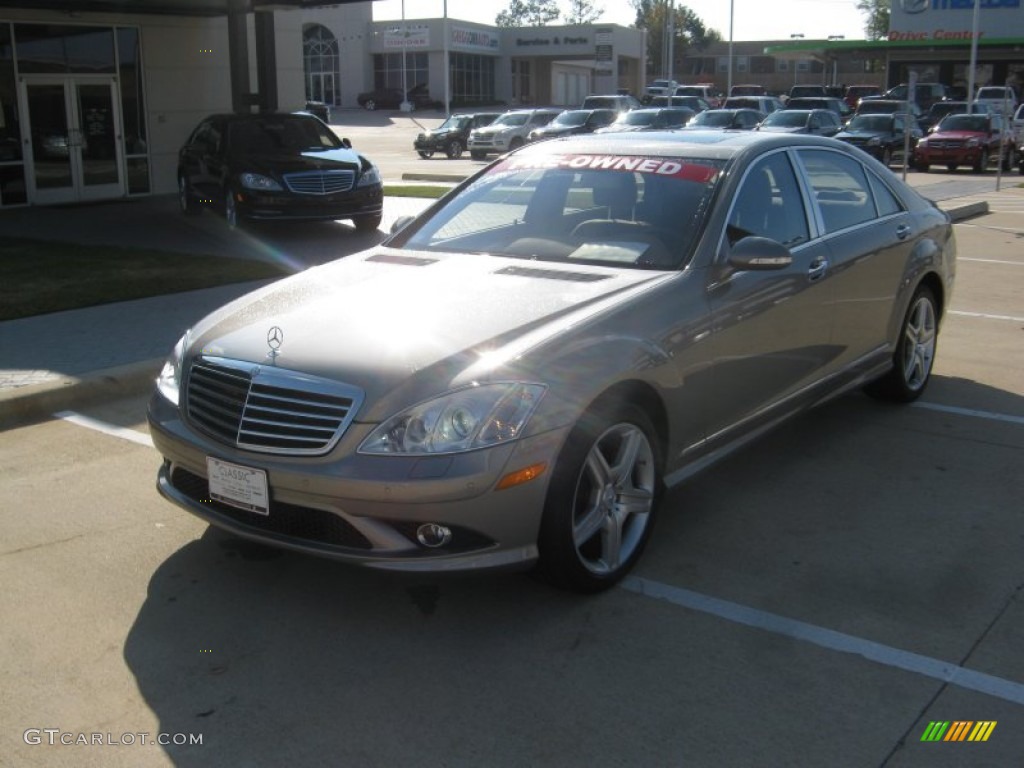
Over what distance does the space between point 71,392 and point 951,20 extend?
6047cm

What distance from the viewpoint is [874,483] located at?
5.50 m

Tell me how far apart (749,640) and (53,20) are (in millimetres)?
18544

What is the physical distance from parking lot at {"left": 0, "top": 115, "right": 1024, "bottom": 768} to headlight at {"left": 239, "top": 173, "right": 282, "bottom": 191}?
9.46 m

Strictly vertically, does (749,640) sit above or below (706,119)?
below

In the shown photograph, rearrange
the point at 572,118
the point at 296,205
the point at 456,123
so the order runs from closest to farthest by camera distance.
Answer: the point at 296,205
the point at 572,118
the point at 456,123

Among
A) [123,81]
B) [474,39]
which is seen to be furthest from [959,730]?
[474,39]

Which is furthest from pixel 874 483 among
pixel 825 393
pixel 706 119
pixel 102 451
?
pixel 706 119

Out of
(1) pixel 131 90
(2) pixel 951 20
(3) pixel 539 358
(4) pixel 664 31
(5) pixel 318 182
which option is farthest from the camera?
(4) pixel 664 31

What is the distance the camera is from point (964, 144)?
29.4m

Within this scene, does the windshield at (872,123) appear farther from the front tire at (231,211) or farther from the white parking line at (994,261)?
the front tire at (231,211)

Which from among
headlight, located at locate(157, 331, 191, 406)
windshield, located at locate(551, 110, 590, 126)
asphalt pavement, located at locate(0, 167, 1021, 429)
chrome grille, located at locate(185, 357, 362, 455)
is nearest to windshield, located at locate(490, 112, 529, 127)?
windshield, located at locate(551, 110, 590, 126)

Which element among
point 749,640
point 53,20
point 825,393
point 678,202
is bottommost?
point 749,640

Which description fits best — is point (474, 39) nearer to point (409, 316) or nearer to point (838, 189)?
point (838, 189)

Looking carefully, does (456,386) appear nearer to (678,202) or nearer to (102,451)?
(678,202)
